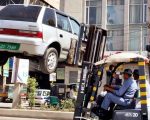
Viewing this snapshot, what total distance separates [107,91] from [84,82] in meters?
0.64

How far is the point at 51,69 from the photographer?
36.0ft

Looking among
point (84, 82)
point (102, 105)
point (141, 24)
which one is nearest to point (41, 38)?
point (84, 82)

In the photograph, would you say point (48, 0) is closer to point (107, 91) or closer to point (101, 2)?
point (101, 2)

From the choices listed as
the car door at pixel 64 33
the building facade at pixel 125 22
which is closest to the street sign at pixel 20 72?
the car door at pixel 64 33

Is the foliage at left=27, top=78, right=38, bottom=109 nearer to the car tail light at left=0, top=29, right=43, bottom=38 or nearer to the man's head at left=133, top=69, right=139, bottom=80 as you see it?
the car tail light at left=0, top=29, right=43, bottom=38

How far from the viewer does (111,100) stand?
325 inches

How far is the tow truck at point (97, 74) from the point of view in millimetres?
7833

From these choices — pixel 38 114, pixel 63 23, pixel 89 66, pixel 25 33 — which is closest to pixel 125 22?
pixel 38 114

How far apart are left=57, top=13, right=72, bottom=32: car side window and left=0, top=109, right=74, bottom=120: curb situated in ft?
7.30

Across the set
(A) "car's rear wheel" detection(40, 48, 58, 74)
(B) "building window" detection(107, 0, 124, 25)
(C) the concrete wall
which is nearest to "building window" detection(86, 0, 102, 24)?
(C) the concrete wall

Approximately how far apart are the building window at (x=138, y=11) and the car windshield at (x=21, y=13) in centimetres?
3195

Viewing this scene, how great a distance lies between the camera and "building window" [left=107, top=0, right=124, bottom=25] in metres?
43.0

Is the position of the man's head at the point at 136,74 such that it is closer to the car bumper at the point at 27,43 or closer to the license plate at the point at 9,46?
the car bumper at the point at 27,43

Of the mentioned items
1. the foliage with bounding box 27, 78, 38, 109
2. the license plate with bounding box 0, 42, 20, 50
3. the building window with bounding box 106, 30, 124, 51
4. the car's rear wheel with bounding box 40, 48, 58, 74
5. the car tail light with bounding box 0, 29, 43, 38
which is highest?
the building window with bounding box 106, 30, 124, 51
